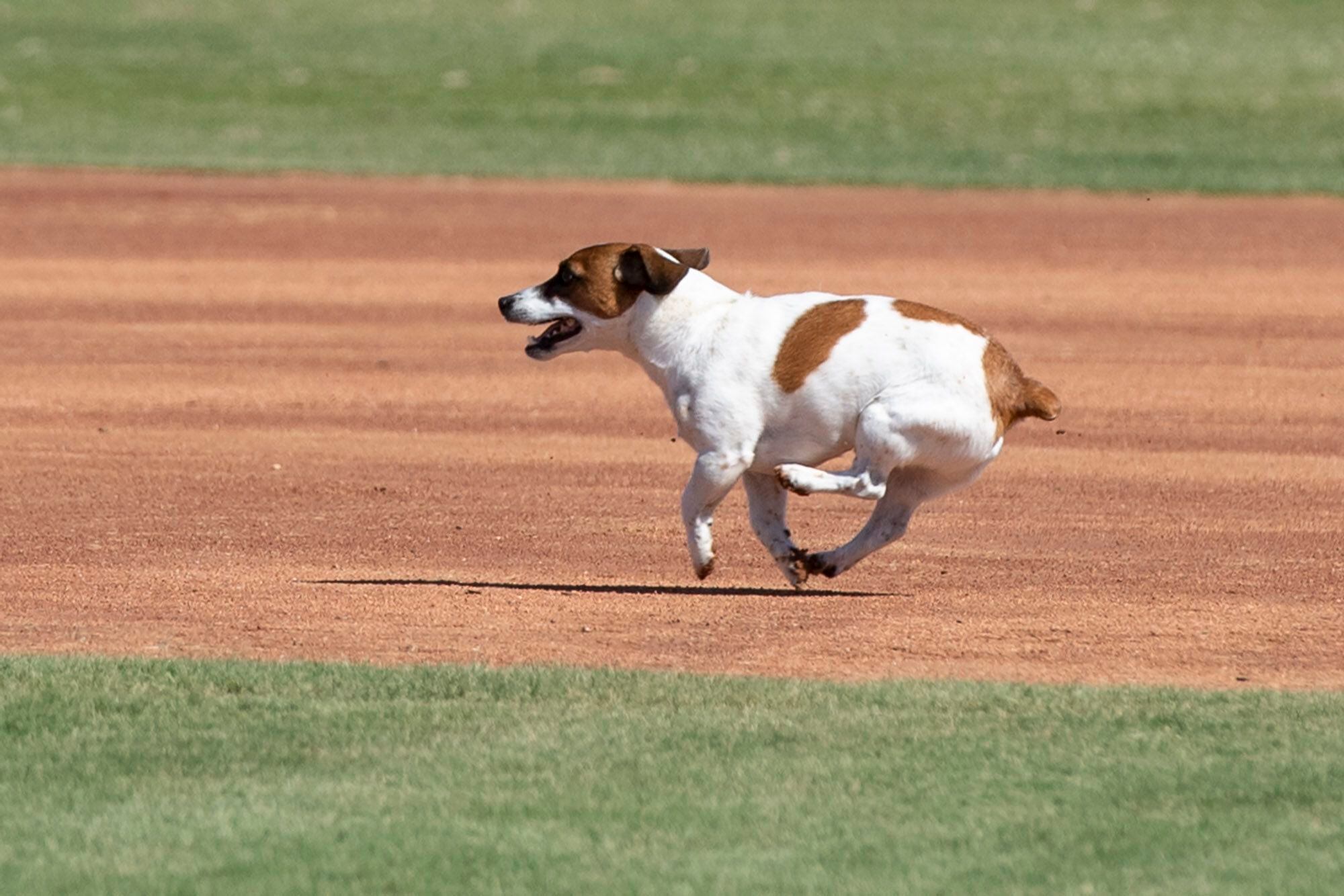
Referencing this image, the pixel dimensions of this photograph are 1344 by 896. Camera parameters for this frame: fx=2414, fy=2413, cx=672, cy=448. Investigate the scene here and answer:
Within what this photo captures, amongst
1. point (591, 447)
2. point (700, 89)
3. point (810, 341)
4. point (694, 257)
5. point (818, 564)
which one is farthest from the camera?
point (700, 89)

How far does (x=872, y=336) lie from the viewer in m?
9.47

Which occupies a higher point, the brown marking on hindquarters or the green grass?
the brown marking on hindquarters

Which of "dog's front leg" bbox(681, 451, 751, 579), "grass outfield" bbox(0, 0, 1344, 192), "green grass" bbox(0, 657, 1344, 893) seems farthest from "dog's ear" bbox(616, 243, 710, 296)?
"grass outfield" bbox(0, 0, 1344, 192)

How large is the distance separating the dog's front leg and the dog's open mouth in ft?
2.59

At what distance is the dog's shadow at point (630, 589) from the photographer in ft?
33.9

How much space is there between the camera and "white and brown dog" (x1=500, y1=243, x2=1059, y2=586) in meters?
9.38

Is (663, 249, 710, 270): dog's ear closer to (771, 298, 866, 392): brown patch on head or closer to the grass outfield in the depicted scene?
(771, 298, 866, 392): brown patch on head

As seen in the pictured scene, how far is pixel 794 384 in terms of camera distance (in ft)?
31.1

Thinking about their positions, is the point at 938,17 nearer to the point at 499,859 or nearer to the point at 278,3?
the point at 278,3

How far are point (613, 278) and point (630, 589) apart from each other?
4.71 ft

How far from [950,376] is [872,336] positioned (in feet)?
1.14

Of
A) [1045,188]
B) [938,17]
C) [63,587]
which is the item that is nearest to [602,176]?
[1045,188]

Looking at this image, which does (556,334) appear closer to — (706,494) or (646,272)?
(646,272)

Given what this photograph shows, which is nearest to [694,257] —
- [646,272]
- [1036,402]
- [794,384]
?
[646,272]
